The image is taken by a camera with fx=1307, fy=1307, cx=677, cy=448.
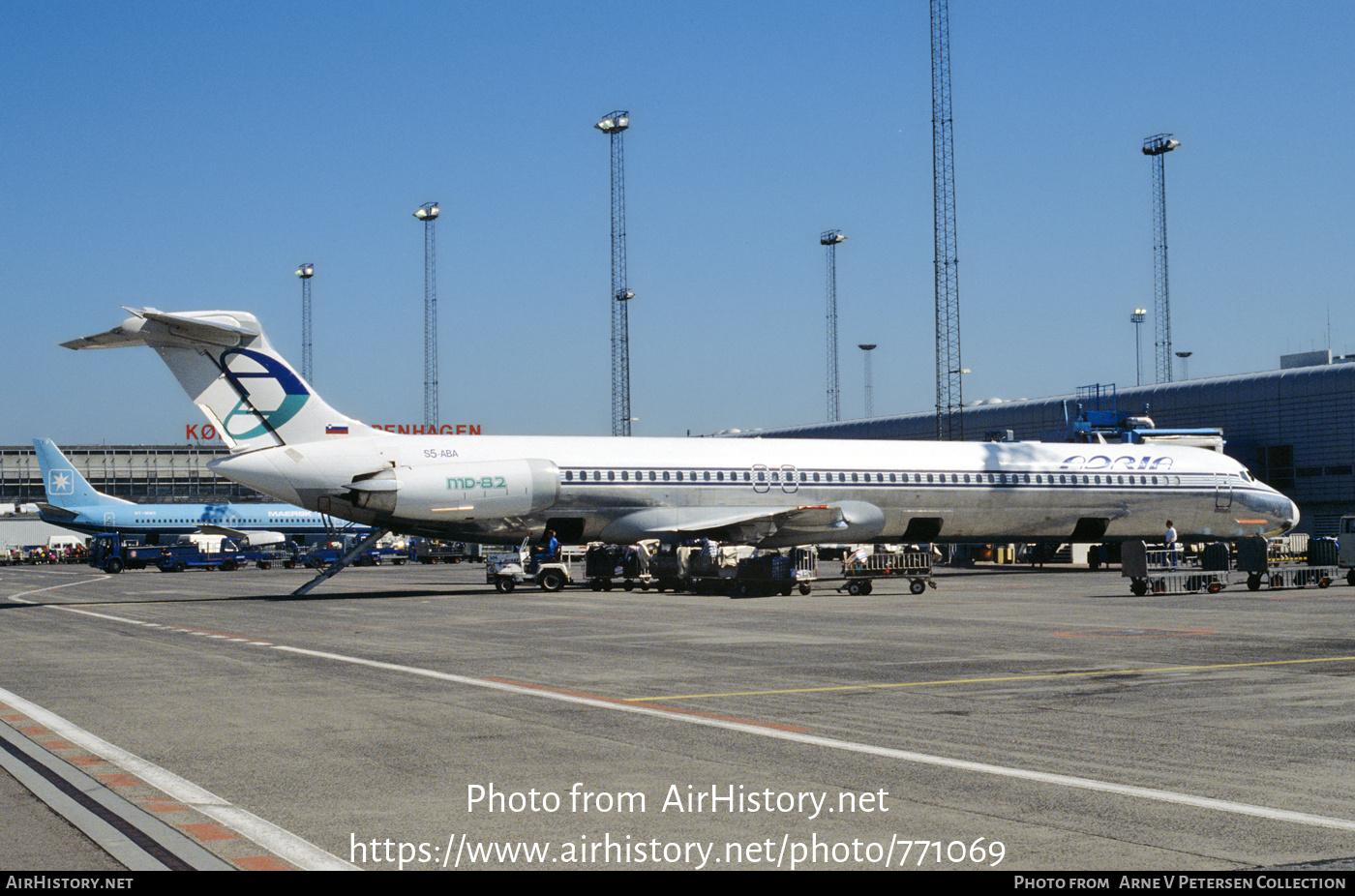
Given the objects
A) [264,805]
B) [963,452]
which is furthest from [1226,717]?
[963,452]

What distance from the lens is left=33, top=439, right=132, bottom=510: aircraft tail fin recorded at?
8456 cm

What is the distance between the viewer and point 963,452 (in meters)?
46.4

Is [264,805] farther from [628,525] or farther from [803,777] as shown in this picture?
[628,525]

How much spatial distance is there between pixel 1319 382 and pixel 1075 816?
67.3m

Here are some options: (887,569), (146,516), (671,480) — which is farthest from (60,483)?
(887,569)

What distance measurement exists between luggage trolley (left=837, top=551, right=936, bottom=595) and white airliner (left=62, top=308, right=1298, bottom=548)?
3955mm

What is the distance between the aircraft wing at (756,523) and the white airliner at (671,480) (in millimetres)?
55

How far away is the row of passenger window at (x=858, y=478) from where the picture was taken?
137 ft

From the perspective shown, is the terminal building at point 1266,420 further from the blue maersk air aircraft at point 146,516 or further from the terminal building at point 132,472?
the terminal building at point 132,472

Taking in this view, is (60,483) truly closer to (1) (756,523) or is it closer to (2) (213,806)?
(1) (756,523)

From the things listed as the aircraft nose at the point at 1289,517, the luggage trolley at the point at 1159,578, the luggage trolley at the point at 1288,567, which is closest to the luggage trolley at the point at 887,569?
the luggage trolley at the point at 1159,578

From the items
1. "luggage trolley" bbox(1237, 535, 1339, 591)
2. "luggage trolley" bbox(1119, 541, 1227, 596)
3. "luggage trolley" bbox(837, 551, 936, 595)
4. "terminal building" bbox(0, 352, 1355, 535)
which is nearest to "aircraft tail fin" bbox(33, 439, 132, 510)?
"terminal building" bbox(0, 352, 1355, 535)

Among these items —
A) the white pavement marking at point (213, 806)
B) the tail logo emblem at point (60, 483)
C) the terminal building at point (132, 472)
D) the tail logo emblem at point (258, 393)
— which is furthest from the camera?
the terminal building at point (132, 472)

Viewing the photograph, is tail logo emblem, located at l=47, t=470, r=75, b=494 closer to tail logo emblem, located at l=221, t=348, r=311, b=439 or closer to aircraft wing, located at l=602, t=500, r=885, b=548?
tail logo emblem, located at l=221, t=348, r=311, b=439
